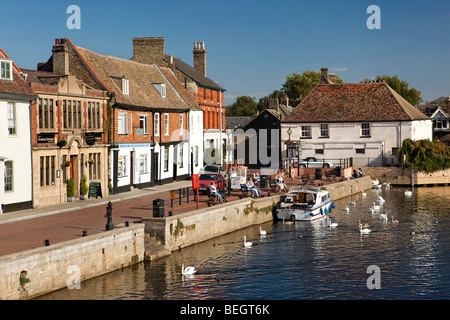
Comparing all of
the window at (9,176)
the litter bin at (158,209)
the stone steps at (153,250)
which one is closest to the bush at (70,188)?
the window at (9,176)

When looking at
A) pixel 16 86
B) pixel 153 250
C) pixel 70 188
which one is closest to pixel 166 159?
pixel 70 188

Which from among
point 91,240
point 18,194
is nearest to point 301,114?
point 18,194

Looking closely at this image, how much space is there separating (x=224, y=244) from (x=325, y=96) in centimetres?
4304

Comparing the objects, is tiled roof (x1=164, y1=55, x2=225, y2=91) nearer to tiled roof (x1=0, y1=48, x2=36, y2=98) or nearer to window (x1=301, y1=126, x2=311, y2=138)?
window (x1=301, y1=126, x2=311, y2=138)

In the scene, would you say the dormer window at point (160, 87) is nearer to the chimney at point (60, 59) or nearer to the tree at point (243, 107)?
the chimney at point (60, 59)

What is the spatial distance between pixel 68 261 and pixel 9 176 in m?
11.2

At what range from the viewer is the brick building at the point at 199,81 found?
59.0m

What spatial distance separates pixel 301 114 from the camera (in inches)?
2783

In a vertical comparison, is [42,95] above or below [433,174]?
above

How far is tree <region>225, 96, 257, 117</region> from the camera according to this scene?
465ft

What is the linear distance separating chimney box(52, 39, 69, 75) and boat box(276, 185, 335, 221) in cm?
1698

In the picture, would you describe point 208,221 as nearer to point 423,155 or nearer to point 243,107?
point 423,155

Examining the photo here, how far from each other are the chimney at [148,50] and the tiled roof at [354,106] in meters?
18.7

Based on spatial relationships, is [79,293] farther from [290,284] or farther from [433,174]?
[433,174]
